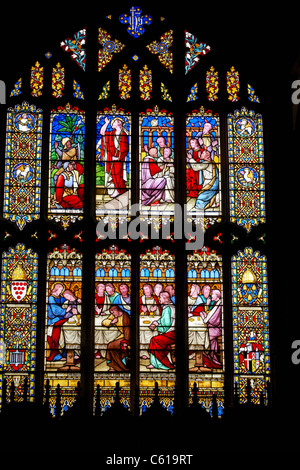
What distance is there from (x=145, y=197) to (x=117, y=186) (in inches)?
16.1

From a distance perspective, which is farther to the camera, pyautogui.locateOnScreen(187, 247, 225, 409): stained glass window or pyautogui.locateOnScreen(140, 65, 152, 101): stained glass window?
pyautogui.locateOnScreen(140, 65, 152, 101): stained glass window

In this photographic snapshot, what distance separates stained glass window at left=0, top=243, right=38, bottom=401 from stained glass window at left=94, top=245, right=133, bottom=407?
2.68ft

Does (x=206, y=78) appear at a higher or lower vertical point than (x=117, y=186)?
higher

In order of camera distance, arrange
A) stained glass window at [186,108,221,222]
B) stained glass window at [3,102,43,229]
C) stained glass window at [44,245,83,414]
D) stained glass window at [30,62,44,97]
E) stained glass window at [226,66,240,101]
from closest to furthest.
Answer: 1. stained glass window at [44,245,83,414]
2. stained glass window at [3,102,43,229]
3. stained glass window at [186,108,221,222]
4. stained glass window at [30,62,44,97]
5. stained glass window at [226,66,240,101]

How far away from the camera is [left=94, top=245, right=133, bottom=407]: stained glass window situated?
36.9ft

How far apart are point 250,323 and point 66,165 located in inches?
Answer: 128

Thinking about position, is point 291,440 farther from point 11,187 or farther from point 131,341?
point 11,187

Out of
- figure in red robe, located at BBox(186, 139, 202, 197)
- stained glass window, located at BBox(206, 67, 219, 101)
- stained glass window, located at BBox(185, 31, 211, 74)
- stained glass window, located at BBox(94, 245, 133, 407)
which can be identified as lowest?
stained glass window, located at BBox(94, 245, 133, 407)

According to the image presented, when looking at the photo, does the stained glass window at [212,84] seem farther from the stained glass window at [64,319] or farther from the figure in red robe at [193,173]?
the stained glass window at [64,319]

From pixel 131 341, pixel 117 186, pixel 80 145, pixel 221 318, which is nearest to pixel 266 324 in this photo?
pixel 221 318

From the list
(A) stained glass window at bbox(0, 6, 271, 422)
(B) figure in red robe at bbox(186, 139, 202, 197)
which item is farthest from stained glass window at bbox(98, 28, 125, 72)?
(B) figure in red robe at bbox(186, 139, 202, 197)

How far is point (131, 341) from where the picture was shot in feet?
37.3

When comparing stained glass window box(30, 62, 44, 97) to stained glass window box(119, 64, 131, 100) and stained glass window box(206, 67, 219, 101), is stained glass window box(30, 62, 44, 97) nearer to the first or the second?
stained glass window box(119, 64, 131, 100)

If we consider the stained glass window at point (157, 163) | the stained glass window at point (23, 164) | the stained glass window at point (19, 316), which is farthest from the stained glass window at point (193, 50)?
the stained glass window at point (19, 316)
